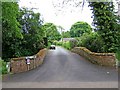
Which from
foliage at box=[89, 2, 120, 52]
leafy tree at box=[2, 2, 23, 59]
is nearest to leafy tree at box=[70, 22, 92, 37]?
leafy tree at box=[2, 2, 23, 59]

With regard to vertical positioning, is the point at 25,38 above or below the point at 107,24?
below

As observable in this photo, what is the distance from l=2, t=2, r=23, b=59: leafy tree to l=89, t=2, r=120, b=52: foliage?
282 inches

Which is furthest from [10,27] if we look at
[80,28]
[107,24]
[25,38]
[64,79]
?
[80,28]

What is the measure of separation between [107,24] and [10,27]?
29.0ft

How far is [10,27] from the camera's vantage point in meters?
21.5

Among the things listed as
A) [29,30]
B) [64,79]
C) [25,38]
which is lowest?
[64,79]

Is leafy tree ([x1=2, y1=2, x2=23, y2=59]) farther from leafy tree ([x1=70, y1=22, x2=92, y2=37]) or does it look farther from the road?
leafy tree ([x1=70, y1=22, x2=92, y2=37])

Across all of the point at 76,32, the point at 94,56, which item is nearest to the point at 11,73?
the point at 94,56

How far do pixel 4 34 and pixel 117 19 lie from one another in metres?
10.1

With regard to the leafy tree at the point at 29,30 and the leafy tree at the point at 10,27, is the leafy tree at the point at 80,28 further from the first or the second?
the leafy tree at the point at 10,27

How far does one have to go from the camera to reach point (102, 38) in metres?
25.6

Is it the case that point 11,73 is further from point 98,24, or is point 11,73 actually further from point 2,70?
point 98,24

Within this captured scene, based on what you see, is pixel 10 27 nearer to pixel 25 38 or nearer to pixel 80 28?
pixel 25 38

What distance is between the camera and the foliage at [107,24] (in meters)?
24.9
